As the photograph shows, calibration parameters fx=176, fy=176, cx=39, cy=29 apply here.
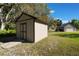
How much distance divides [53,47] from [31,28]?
164cm

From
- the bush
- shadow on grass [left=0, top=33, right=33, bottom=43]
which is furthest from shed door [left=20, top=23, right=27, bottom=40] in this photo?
the bush

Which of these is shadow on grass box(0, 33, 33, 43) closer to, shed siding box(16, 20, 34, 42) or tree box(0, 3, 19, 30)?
shed siding box(16, 20, 34, 42)

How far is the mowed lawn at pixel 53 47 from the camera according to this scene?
19.6ft

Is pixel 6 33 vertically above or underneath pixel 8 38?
above

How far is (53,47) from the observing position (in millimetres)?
6340

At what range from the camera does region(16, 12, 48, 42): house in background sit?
23.9ft

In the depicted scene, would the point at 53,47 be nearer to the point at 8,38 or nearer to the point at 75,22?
the point at 75,22

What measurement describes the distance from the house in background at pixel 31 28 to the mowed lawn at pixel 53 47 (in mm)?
416

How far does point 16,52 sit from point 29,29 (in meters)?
1.85

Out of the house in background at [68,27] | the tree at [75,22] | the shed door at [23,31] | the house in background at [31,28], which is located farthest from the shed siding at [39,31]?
the tree at [75,22]

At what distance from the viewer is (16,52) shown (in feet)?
19.9

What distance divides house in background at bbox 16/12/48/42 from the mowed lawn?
42cm

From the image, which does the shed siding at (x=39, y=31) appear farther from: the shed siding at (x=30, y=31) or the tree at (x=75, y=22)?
the tree at (x=75, y=22)

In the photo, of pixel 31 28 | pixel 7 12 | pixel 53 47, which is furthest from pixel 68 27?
pixel 7 12
